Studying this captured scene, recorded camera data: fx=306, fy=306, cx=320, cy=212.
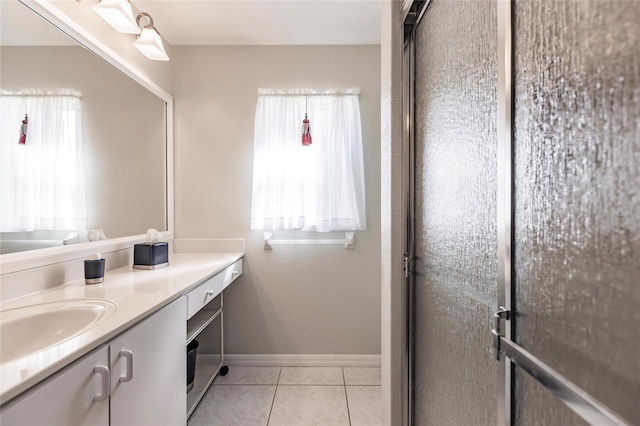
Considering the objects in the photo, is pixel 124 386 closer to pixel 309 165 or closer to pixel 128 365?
pixel 128 365

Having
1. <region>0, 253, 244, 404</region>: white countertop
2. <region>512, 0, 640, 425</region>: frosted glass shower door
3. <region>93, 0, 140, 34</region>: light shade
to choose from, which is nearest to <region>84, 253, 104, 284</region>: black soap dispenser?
<region>0, 253, 244, 404</region>: white countertop

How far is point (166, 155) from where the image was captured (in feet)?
7.71

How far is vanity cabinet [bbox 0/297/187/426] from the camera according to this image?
2.29 ft

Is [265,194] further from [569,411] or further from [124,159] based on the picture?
[569,411]

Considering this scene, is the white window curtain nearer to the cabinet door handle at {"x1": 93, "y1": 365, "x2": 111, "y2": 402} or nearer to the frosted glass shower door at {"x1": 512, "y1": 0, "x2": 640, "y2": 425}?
the cabinet door handle at {"x1": 93, "y1": 365, "x2": 111, "y2": 402}

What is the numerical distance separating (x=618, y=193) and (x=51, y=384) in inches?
44.7

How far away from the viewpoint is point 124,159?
6.16 feet

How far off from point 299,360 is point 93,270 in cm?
159

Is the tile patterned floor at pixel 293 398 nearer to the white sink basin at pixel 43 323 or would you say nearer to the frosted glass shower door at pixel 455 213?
the frosted glass shower door at pixel 455 213

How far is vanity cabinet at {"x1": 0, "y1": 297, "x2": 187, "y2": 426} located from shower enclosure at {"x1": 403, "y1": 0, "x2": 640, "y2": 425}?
3.26 ft

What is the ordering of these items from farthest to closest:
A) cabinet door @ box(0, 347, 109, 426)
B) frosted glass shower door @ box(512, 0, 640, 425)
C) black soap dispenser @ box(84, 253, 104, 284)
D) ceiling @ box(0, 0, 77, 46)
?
black soap dispenser @ box(84, 253, 104, 284), ceiling @ box(0, 0, 77, 46), cabinet door @ box(0, 347, 109, 426), frosted glass shower door @ box(512, 0, 640, 425)

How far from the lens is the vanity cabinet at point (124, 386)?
2.29 ft

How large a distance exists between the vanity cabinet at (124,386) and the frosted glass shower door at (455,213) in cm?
100

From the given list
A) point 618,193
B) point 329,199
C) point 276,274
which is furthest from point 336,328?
point 618,193
